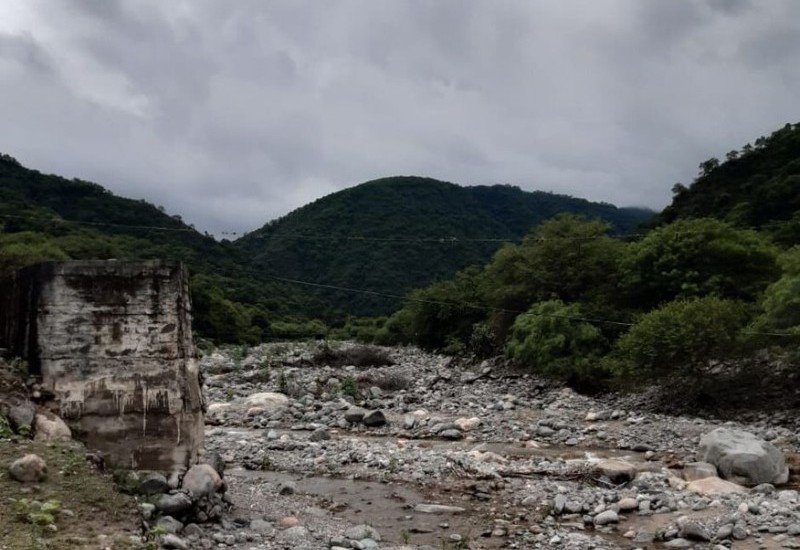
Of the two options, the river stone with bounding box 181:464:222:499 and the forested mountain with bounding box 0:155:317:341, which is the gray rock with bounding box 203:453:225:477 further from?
the forested mountain with bounding box 0:155:317:341

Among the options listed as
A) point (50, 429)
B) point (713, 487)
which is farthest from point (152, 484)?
point (713, 487)

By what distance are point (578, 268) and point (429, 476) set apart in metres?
17.0

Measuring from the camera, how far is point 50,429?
810cm

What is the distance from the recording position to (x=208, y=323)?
46000mm

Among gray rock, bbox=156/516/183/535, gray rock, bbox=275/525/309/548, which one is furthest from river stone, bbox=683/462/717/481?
gray rock, bbox=156/516/183/535

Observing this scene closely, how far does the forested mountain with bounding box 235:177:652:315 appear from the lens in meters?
69.4

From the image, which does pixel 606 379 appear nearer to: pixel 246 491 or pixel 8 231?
pixel 246 491

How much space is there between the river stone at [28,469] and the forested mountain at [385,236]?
50856mm

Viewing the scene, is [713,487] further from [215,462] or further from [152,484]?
[152,484]

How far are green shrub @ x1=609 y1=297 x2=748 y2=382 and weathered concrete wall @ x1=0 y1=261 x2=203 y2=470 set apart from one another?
1276 cm

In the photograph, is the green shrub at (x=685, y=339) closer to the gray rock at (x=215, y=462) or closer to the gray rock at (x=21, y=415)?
the gray rock at (x=215, y=462)

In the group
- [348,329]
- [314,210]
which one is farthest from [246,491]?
[314,210]

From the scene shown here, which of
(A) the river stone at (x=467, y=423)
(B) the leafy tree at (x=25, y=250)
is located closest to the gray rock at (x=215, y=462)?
(A) the river stone at (x=467, y=423)

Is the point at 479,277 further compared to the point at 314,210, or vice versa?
the point at 314,210
